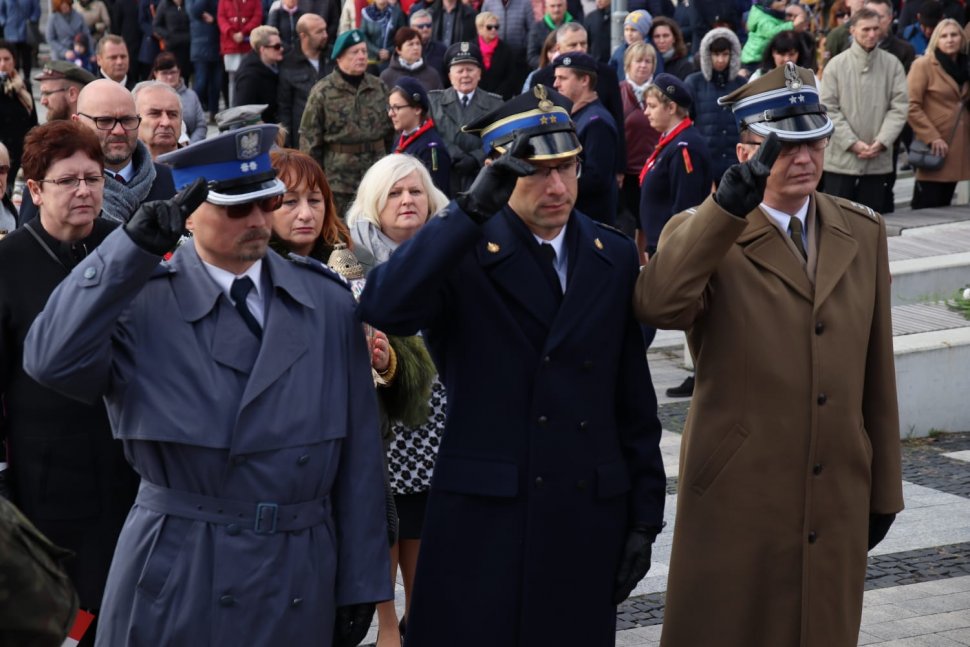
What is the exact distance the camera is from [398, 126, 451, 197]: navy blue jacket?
11102mm

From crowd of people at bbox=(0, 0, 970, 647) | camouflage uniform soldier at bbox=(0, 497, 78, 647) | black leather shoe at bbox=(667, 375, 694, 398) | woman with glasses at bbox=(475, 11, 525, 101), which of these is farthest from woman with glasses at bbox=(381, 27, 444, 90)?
camouflage uniform soldier at bbox=(0, 497, 78, 647)

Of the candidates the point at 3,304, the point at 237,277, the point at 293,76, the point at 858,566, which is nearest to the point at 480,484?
the point at 237,277

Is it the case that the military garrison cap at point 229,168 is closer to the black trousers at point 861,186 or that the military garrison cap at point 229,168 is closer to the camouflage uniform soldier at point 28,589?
the camouflage uniform soldier at point 28,589

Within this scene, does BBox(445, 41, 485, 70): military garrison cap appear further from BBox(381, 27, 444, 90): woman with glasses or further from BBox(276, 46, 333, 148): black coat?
BBox(276, 46, 333, 148): black coat

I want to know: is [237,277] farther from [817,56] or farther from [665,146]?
[817,56]

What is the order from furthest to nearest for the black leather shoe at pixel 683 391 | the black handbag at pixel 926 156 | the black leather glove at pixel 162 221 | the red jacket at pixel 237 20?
1. the red jacket at pixel 237 20
2. the black handbag at pixel 926 156
3. the black leather shoe at pixel 683 391
4. the black leather glove at pixel 162 221

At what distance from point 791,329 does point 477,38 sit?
1309 centimetres

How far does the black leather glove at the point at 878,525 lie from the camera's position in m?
4.83

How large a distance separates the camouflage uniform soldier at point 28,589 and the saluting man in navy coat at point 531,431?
1.63m

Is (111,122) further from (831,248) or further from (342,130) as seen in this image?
(342,130)

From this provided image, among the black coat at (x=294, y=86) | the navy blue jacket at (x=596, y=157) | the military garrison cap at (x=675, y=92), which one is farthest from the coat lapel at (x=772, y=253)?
the black coat at (x=294, y=86)

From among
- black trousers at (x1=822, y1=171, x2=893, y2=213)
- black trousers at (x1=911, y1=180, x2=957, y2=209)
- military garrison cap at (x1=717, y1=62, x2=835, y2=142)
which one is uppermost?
military garrison cap at (x1=717, y1=62, x2=835, y2=142)

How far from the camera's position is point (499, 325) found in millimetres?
4250

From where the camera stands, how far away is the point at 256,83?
47.8 ft
